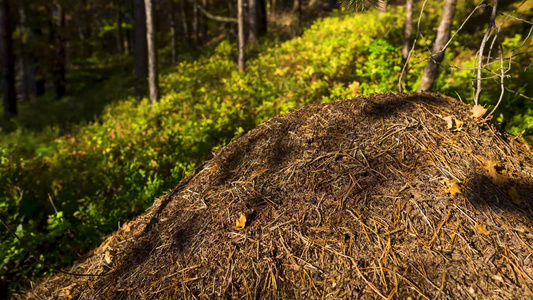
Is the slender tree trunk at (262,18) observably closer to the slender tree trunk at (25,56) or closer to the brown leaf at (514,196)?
the slender tree trunk at (25,56)

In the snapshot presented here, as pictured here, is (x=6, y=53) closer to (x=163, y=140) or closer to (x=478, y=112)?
(x=163, y=140)

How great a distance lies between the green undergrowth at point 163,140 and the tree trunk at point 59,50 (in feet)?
30.6

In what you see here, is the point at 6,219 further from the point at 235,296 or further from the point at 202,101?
the point at 202,101

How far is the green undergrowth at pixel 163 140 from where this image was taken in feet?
11.5

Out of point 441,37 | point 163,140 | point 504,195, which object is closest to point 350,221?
point 504,195

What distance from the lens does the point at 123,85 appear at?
41.2 ft

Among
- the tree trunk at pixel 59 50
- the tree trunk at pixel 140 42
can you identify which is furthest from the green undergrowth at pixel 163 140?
the tree trunk at pixel 59 50

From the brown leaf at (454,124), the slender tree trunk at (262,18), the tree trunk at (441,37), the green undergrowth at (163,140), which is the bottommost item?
the green undergrowth at (163,140)

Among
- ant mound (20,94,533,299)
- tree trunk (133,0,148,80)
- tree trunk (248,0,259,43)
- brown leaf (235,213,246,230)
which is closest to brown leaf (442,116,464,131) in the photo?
ant mound (20,94,533,299)

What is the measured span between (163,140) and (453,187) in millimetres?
4711

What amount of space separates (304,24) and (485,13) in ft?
20.6

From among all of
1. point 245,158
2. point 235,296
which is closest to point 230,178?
point 245,158

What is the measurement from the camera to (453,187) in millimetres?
1815

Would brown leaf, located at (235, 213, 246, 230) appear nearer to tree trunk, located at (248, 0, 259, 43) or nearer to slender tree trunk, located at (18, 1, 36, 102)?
tree trunk, located at (248, 0, 259, 43)
